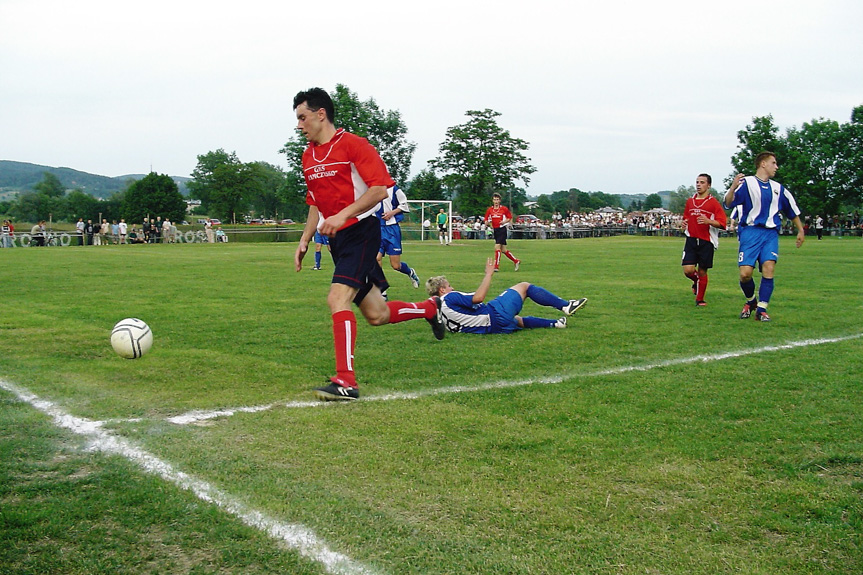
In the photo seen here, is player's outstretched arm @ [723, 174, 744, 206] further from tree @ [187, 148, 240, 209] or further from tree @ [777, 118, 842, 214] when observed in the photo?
tree @ [187, 148, 240, 209]

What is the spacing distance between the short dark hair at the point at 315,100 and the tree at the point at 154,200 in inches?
3499

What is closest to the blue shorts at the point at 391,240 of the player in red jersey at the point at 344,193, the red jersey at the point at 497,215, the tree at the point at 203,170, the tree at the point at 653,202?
the red jersey at the point at 497,215

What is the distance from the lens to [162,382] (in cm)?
568

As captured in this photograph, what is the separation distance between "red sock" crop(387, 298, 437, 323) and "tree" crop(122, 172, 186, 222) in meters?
87.9

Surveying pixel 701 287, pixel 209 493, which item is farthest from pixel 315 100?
pixel 701 287

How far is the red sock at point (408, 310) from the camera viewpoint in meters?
6.82

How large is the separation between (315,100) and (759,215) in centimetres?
670

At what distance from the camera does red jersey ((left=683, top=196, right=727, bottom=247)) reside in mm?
11291

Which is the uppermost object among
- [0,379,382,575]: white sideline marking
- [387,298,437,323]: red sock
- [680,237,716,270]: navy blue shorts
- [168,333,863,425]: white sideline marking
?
[680,237,716,270]: navy blue shorts

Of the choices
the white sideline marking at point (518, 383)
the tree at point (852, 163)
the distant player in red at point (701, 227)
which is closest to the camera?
the white sideline marking at point (518, 383)

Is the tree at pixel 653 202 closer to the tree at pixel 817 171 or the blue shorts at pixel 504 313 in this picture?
the tree at pixel 817 171

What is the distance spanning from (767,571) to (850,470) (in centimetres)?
142

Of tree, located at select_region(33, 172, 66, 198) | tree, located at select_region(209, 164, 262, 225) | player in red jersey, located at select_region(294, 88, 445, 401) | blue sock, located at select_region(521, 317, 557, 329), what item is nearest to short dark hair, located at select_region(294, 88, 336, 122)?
player in red jersey, located at select_region(294, 88, 445, 401)

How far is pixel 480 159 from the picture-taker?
79.2m
